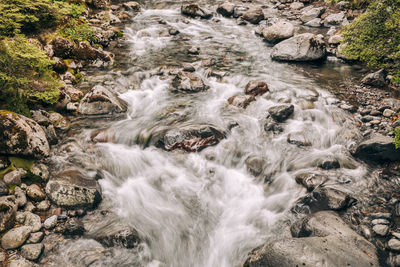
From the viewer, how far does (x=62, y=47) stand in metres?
11.8

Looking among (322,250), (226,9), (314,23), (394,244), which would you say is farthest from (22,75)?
(314,23)

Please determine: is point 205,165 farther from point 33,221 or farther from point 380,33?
point 380,33

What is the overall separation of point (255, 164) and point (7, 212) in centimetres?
682

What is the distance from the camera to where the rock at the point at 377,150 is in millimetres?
7430

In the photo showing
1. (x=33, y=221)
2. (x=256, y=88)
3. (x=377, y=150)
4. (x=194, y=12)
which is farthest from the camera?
(x=194, y=12)

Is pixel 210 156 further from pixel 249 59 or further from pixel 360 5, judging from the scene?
pixel 360 5

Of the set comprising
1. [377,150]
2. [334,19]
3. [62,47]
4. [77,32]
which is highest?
[334,19]

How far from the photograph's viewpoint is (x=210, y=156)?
855cm

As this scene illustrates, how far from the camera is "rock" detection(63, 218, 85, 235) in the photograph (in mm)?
5695

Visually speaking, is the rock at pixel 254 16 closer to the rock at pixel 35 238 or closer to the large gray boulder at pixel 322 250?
the large gray boulder at pixel 322 250

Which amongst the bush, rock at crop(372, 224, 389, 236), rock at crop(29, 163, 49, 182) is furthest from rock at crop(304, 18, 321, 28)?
rock at crop(29, 163, 49, 182)

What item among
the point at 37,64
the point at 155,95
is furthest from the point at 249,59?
the point at 37,64

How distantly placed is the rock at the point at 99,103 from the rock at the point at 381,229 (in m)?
9.17

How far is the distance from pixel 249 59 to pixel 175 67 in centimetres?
476
